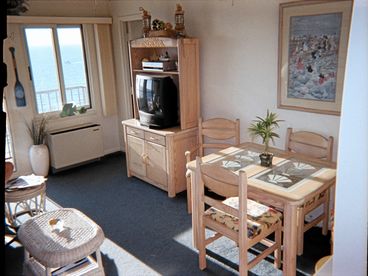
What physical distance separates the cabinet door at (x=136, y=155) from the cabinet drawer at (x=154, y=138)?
120mm

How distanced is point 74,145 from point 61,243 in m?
2.63

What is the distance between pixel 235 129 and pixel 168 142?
73cm

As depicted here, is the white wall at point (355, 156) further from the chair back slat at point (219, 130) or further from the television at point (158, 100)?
the television at point (158, 100)

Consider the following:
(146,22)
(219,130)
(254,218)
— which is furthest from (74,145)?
(254,218)

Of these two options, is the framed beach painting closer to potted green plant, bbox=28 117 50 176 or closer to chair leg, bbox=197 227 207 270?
chair leg, bbox=197 227 207 270

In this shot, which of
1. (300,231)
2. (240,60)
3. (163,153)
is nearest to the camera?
(300,231)

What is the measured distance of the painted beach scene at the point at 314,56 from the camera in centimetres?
267

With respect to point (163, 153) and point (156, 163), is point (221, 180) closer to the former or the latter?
point (163, 153)

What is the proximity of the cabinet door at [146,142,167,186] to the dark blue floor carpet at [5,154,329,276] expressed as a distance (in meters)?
0.16

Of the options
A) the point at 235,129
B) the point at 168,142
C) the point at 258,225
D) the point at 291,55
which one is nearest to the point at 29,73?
the point at 168,142

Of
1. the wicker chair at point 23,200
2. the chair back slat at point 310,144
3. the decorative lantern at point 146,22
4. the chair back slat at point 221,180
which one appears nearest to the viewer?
the chair back slat at point 221,180

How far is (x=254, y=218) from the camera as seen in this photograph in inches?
93.4

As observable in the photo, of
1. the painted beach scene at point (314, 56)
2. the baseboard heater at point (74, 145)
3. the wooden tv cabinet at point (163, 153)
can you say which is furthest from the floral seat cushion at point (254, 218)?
the baseboard heater at point (74, 145)

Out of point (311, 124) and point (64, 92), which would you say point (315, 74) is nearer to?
point (311, 124)
